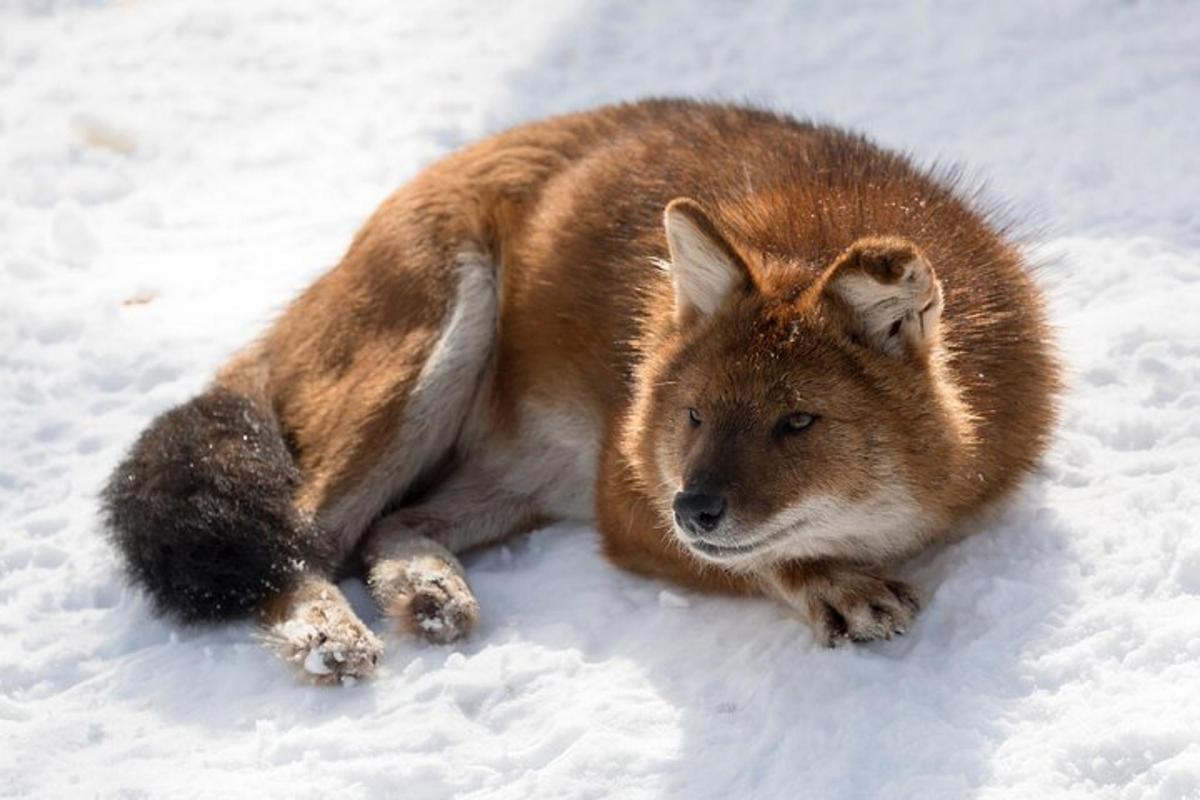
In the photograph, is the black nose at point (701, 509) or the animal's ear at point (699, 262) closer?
the black nose at point (701, 509)

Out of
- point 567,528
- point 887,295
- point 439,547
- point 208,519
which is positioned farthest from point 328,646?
point 887,295

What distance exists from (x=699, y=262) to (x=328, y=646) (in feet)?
5.43

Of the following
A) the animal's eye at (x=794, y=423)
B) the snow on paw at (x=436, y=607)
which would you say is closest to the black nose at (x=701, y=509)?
the animal's eye at (x=794, y=423)

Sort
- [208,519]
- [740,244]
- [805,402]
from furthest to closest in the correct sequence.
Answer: [208,519], [740,244], [805,402]

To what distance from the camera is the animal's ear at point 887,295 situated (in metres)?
4.42

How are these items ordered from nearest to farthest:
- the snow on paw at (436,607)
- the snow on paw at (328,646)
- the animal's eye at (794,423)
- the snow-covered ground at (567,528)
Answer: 1. the snow-covered ground at (567,528)
2. the animal's eye at (794,423)
3. the snow on paw at (328,646)
4. the snow on paw at (436,607)

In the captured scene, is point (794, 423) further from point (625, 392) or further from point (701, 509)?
point (625, 392)

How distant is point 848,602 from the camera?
4.73m

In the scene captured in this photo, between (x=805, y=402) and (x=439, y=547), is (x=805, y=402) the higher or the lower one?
the higher one

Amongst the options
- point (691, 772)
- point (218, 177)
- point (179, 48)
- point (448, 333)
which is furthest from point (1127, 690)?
point (179, 48)

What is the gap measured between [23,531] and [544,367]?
78.9 inches

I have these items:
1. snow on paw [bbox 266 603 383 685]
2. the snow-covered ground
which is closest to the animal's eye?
the snow-covered ground

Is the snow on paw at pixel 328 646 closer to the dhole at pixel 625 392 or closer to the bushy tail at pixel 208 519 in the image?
the dhole at pixel 625 392

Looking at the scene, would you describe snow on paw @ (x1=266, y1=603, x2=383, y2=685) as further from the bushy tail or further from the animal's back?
the animal's back
